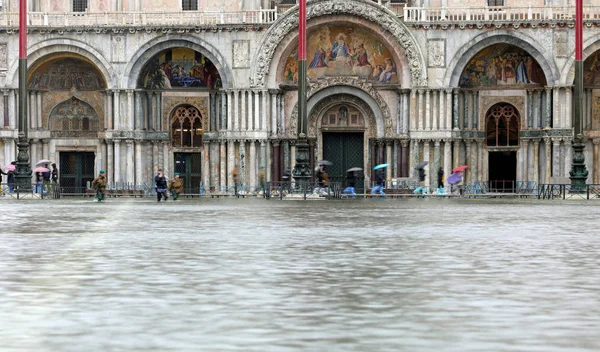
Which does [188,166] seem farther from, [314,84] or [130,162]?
[314,84]

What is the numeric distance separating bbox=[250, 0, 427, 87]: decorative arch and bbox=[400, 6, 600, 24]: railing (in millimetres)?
721

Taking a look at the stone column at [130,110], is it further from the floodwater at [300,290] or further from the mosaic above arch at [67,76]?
the floodwater at [300,290]

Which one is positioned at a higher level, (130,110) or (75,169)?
(130,110)

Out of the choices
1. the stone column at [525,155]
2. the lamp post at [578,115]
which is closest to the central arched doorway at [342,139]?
the stone column at [525,155]

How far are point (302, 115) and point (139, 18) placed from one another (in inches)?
477

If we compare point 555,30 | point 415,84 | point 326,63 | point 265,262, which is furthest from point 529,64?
point 265,262

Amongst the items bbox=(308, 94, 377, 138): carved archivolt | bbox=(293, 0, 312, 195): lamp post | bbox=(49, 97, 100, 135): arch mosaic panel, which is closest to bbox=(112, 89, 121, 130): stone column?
bbox=(49, 97, 100, 135): arch mosaic panel

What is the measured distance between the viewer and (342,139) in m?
50.0

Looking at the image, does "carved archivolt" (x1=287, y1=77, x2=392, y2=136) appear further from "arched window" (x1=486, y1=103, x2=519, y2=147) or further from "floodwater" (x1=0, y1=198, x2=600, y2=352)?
"floodwater" (x1=0, y1=198, x2=600, y2=352)

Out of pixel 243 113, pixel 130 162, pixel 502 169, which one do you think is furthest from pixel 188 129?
pixel 502 169

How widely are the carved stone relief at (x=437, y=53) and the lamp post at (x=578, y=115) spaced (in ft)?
27.1

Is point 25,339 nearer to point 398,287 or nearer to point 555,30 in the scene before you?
point 398,287

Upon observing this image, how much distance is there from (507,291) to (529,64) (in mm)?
39523

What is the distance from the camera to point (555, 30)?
4650 centimetres
